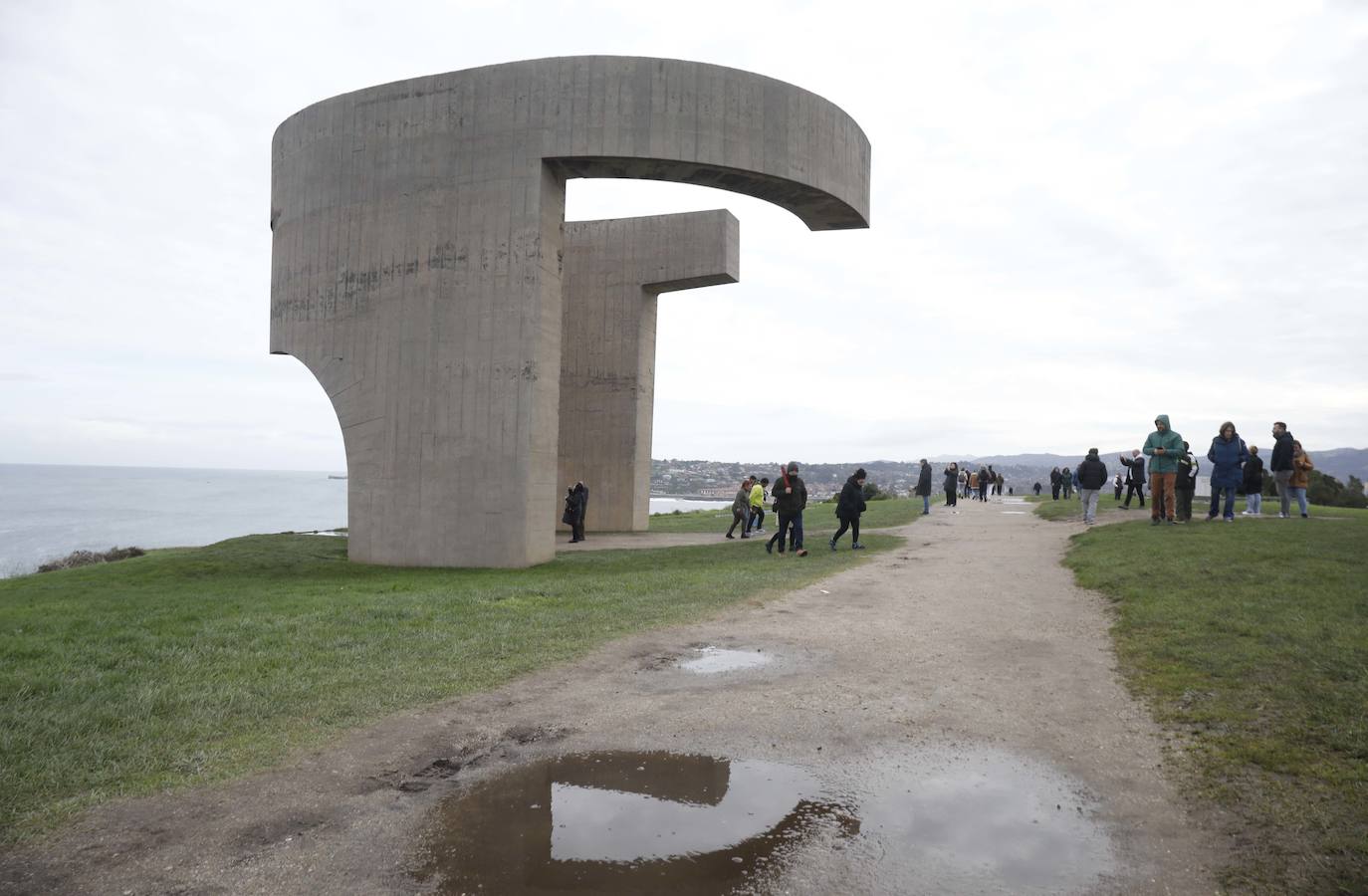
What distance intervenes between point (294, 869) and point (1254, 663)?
20.6ft

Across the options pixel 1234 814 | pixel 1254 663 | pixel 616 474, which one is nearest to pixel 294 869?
pixel 1234 814

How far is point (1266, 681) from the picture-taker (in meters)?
5.92

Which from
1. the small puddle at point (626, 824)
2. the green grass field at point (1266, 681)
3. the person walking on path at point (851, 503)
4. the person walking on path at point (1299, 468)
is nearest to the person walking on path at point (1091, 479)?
the person walking on path at point (1299, 468)

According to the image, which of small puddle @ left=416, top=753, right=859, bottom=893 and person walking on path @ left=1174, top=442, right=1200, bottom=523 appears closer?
small puddle @ left=416, top=753, right=859, bottom=893

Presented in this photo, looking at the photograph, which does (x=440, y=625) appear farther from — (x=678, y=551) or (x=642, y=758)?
(x=678, y=551)

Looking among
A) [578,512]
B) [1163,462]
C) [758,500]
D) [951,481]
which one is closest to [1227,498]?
[1163,462]

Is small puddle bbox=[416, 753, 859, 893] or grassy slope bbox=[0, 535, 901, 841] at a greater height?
grassy slope bbox=[0, 535, 901, 841]

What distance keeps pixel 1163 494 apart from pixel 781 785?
13827mm

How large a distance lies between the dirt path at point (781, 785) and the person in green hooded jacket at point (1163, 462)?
27.6ft

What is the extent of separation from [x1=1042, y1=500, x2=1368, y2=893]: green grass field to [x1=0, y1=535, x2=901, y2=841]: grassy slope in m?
4.29

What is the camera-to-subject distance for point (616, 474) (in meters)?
23.3

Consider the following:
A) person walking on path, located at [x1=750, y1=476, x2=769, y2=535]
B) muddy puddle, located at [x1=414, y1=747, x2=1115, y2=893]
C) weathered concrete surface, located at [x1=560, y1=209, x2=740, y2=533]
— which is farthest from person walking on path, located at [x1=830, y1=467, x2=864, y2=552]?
muddy puddle, located at [x1=414, y1=747, x2=1115, y2=893]

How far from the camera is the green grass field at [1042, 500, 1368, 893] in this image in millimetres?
3775

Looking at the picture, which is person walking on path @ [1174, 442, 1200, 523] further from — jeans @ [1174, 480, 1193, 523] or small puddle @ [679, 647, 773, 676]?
small puddle @ [679, 647, 773, 676]
